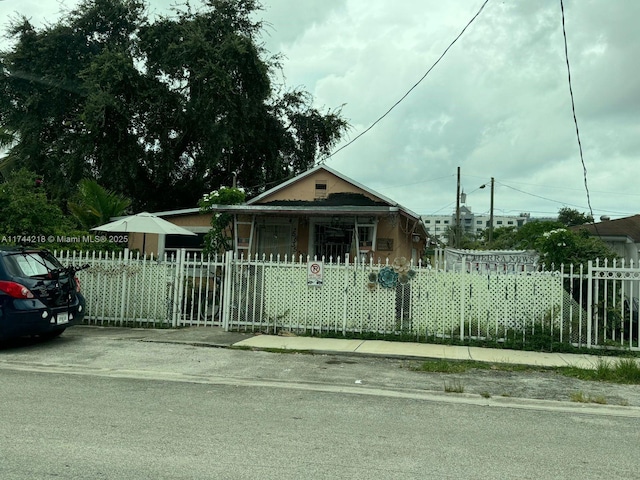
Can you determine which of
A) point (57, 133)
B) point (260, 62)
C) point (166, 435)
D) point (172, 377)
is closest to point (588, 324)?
point (172, 377)

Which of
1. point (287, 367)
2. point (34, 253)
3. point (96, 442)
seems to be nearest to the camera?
point (96, 442)

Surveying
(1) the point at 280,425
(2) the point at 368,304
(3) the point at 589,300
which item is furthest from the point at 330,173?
(1) the point at 280,425

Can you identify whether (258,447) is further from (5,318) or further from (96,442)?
(5,318)

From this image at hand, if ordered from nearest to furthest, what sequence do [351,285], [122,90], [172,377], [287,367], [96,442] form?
[96,442]
[172,377]
[287,367]
[351,285]
[122,90]

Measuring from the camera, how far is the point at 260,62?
25.4m

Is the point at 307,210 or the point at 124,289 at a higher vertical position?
the point at 307,210

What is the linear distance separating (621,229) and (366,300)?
1274 centimetres

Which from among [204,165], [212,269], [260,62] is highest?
[260,62]

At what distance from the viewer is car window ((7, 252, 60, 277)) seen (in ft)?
31.5

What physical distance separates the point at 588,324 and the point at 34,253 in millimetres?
9979

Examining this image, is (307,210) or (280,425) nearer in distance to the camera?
(280,425)

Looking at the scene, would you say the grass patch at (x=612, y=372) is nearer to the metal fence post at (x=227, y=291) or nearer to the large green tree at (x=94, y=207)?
the metal fence post at (x=227, y=291)

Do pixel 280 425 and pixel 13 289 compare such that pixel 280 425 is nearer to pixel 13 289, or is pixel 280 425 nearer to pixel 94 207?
pixel 13 289

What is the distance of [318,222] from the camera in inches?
649
